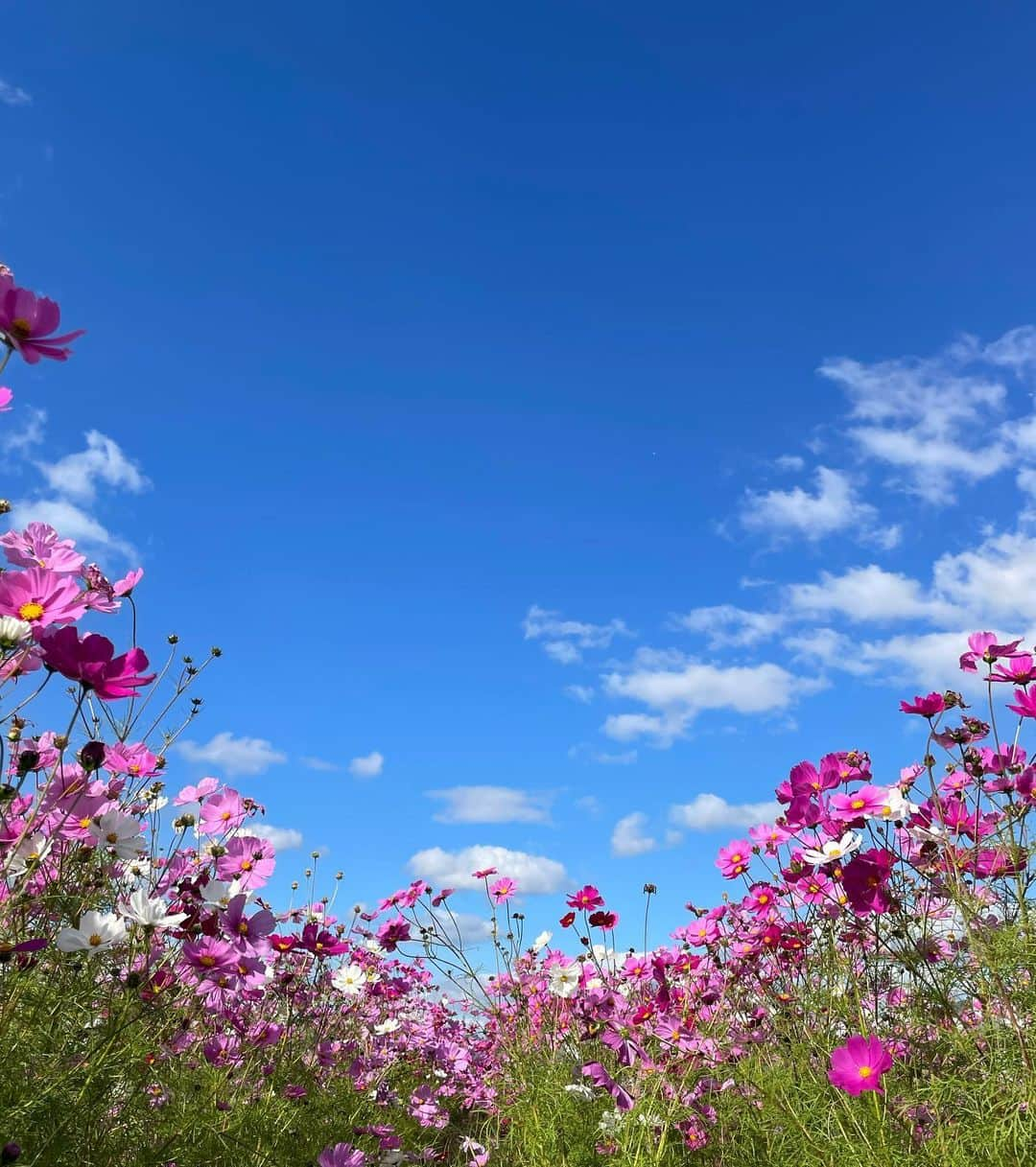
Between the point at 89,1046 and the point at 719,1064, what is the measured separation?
6.95ft

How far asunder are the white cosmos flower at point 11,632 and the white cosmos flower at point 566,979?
2510 mm

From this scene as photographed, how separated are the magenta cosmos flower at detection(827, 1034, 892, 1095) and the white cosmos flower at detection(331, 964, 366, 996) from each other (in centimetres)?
241

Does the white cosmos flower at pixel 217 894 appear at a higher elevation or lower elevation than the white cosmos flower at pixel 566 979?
lower

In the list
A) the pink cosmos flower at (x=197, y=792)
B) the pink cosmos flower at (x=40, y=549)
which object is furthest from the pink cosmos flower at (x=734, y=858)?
the pink cosmos flower at (x=40, y=549)

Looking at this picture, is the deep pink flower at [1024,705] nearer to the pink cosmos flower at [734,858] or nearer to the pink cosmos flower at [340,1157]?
the pink cosmos flower at [734,858]

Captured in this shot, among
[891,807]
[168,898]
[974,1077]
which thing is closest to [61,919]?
[168,898]

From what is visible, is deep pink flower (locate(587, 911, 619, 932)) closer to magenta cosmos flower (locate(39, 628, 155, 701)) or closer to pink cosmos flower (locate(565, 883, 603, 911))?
pink cosmos flower (locate(565, 883, 603, 911))

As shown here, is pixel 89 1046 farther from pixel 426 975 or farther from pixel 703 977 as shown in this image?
pixel 426 975

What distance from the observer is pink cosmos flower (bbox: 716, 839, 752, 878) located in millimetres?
3382

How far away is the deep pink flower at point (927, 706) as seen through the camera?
2.74m

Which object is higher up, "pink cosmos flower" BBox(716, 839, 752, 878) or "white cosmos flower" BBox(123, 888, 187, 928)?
"pink cosmos flower" BBox(716, 839, 752, 878)

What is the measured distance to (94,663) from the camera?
1.69 meters

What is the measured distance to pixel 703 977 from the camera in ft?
11.5

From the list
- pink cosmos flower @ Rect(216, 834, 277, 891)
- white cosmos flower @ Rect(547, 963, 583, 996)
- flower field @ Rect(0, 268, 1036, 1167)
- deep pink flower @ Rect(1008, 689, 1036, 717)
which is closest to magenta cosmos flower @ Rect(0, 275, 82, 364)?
flower field @ Rect(0, 268, 1036, 1167)
